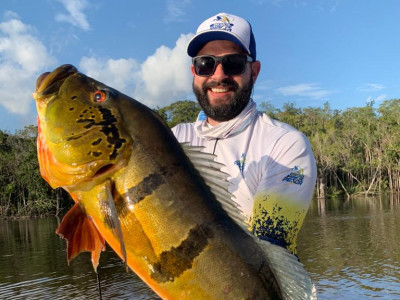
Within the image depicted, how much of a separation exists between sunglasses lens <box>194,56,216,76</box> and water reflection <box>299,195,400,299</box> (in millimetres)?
12694

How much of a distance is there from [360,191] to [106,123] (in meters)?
62.8

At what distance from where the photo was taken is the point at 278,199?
2605 mm

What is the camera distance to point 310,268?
18.0 metres

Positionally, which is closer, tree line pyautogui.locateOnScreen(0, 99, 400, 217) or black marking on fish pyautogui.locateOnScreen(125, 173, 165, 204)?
black marking on fish pyautogui.locateOnScreen(125, 173, 165, 204)

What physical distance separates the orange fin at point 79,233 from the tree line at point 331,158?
5048 cm

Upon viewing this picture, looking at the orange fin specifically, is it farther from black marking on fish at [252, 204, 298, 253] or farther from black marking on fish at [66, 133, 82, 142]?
black marking on fish at [252, 204, 298, 253]

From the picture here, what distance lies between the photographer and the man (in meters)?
2.75

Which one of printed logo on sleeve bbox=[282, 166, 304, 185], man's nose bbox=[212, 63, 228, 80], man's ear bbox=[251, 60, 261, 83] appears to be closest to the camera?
printed logo on sleeve bbox=[282, 166, 304, 185]

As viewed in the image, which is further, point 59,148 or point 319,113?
point 319,113

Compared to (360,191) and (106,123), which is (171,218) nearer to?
(106,123)

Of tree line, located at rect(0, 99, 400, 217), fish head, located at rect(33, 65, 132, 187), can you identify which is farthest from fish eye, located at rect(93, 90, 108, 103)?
tree line, located at rect(0, 99, 400, 217)

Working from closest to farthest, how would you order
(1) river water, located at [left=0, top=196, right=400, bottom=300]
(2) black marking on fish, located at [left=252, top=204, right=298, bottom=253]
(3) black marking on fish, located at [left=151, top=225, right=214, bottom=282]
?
(3) black marking on fish, located at [left=151, top=225, right=214, bottom=282], (2) black marking on fish, located at [left=252, top=204, right=298, bottom=253], (1) river water, located at [left=0, top=196, right=400, bottom=300]

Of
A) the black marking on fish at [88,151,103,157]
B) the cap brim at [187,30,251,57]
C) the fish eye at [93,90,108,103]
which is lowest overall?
the black marking on fish at [88,151,103,157]

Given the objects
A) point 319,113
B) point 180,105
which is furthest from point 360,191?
point 180,105
